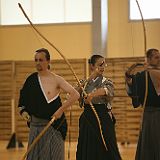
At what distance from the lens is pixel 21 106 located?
3.09 metres

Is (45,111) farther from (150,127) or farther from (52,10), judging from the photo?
(52,10)

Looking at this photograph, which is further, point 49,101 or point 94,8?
point 94,8

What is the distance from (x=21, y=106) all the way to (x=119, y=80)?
15.4ft

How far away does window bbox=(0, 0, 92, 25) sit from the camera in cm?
827

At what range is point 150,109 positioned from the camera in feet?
11.3

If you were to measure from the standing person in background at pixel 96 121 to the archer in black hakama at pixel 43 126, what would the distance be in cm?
78

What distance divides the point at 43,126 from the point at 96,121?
933 mm

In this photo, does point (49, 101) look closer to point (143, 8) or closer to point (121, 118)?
point (121, 118)

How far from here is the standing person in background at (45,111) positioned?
2.96 metres

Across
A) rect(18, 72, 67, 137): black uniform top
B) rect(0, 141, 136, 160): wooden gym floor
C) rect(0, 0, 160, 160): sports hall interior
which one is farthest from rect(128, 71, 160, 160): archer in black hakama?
rect(0, 0, 160, 160): sports hall interior

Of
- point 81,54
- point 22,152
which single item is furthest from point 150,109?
point 81,54

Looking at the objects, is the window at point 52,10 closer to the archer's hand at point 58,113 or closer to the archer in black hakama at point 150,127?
the archer in black hakama at point 150,127

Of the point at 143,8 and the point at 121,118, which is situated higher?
the point at 143,8

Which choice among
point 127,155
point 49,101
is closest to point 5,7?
point 127,155
